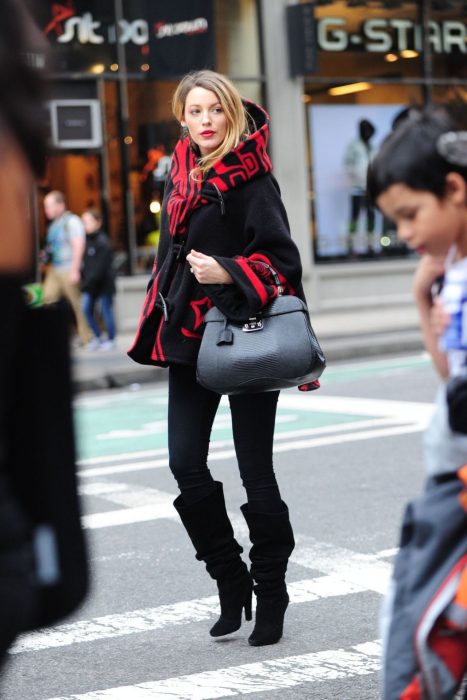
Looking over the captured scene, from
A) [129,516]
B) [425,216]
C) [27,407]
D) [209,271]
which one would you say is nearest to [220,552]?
[209,271]

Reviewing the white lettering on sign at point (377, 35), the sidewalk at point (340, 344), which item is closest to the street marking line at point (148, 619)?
the sidewalk at point (340, 344)

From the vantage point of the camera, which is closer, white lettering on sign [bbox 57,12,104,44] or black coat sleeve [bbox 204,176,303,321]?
black coat sleeve [bbox 204,176,303,321]

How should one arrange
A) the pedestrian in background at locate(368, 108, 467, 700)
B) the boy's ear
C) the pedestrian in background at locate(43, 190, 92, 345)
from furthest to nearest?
the pedestrian in background at locate(43, 190, 92, 345) < the boy's ear < the pedestrian in background at locate(368, 108, 467, 700)

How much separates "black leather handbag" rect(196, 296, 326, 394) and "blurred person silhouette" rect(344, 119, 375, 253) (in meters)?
16.1

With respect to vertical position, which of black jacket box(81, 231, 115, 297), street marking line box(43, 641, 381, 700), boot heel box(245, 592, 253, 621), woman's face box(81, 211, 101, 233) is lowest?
street marking line box(43, 641, 381, 700)

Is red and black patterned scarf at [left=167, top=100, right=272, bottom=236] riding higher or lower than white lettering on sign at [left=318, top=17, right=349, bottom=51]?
lower

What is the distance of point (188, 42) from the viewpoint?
18.9 m

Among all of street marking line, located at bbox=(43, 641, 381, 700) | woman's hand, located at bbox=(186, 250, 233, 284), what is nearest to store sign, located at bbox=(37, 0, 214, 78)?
woman's hand, located at bbox=(186, 250, 233, 284)

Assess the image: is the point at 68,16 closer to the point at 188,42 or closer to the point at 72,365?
the point at 188,42

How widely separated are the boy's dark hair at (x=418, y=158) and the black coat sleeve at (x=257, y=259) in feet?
6.51

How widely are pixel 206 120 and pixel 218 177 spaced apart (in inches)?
8.2

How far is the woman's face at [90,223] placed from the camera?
16500 millimetres

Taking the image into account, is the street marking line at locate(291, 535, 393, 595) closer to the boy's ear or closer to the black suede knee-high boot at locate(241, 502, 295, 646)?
the black suede knee-high boot at locate(241, 502, 295, 646)

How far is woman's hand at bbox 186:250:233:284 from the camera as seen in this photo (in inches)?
174
